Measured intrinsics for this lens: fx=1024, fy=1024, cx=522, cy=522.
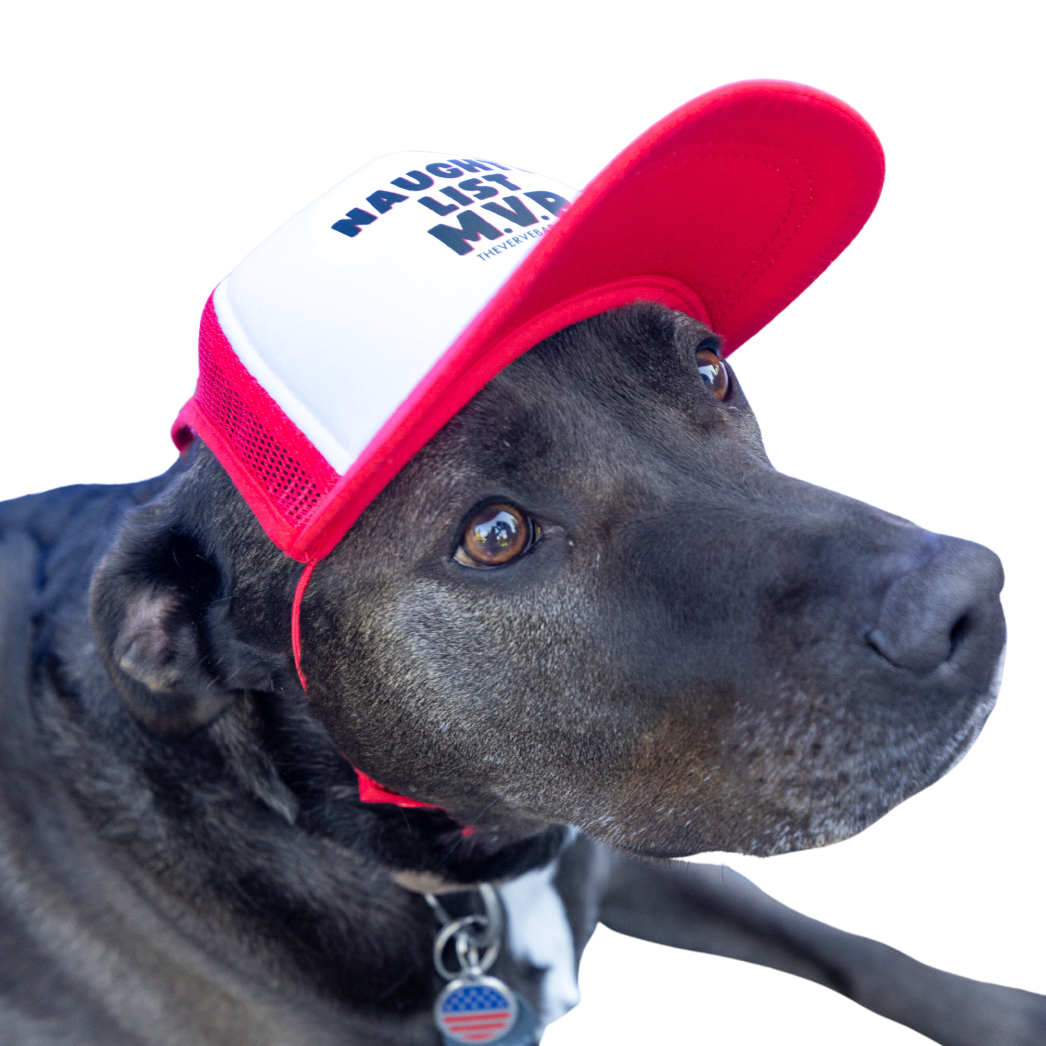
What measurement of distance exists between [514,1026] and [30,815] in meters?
1.47

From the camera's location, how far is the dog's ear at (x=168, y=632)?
8.09 ft

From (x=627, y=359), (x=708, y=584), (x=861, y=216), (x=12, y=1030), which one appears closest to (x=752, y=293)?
(x=861, y=216)

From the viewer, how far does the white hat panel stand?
6.55 ft

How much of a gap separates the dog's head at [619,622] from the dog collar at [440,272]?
0.12 metres

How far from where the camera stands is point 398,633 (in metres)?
2.27

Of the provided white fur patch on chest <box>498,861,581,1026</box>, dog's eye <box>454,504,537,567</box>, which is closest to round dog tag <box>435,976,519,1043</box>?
white fur patch on chest <box>498,861,581,1026</box>

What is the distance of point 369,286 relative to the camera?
6.84ft

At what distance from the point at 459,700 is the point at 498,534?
1.28 ft

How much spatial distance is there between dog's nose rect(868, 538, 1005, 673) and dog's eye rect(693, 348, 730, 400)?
0.80m

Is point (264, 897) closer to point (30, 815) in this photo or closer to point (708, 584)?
point (30, 815)

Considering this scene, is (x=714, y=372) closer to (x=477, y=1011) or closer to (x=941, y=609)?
(x=941, y=609)

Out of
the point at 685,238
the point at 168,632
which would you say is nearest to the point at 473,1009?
the point at 168,632

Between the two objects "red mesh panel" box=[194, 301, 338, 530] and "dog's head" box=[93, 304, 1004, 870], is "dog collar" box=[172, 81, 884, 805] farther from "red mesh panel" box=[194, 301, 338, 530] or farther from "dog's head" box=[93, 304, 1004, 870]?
"dog's head" box=[93, 304, 1004, 870]

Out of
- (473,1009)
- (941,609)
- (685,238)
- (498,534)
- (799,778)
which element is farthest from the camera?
(473,1009)
